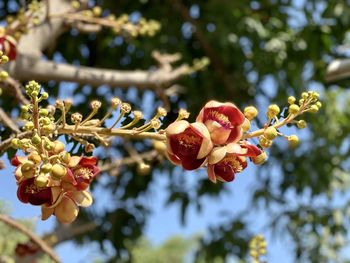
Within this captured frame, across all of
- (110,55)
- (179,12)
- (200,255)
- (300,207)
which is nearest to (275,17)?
(179,12)

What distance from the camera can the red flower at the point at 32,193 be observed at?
39.9 inches

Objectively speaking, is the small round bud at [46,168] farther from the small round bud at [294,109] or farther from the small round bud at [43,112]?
the small round bud at [294,109]

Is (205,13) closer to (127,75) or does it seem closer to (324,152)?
(127,75)

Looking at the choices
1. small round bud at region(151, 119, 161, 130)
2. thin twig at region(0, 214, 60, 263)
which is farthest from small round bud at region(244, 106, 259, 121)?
thin twig at region(0, 214, 60, 263)

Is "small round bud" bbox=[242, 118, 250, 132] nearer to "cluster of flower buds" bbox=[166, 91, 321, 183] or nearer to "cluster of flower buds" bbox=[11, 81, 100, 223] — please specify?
"cluster of flower buds" bbox=[166, 91, 321, 183]

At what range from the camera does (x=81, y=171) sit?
1.07 metres

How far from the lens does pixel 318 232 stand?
4.47 metres

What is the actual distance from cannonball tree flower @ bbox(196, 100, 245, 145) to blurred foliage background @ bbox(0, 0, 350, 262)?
2.18m

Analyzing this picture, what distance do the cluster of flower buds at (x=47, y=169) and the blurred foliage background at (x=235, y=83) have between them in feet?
6.74

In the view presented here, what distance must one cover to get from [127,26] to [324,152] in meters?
2.65

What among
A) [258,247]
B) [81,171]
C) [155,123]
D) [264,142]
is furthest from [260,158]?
[258,247]

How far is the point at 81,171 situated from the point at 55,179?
117mm

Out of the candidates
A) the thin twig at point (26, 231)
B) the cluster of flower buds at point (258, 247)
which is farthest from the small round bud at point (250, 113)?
the thin twig at point (26, 231)

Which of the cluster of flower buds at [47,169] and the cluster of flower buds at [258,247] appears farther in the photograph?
the cluster of flower buds at [258,247]
